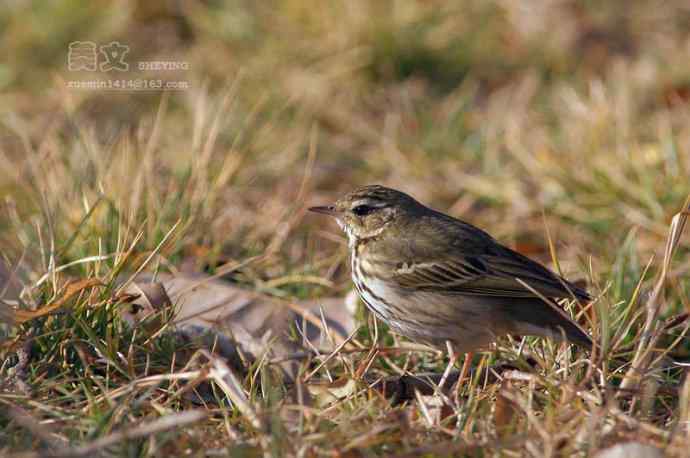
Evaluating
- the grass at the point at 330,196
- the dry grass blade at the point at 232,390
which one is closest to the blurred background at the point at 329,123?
the grass at the point at 330,196

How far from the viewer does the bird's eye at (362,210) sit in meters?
5.14

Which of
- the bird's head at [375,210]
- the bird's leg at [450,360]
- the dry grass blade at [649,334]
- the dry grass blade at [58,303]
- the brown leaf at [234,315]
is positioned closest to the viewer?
the dry grass blade at [649,334]

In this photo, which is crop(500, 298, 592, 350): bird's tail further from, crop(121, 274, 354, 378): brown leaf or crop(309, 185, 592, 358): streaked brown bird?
crop(121, 274, 354, 378): brown leaf

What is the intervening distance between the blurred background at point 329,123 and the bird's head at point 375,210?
0.61 m

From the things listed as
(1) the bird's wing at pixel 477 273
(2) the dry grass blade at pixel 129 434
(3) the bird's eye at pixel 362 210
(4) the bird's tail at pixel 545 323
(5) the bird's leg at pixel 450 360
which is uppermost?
(3) the bird's eye at pixel 362 210

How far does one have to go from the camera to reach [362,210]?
5156 mm

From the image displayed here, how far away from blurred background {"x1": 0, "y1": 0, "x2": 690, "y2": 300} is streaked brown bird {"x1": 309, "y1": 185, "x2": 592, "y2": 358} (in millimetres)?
626

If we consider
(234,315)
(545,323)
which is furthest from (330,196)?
(545,323)

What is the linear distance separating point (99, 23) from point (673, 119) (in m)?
5.26

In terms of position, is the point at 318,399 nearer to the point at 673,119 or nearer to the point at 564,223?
the point at 564,223

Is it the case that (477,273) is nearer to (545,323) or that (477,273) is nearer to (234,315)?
(545,323)

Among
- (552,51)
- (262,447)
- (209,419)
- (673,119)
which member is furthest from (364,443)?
(552,51)

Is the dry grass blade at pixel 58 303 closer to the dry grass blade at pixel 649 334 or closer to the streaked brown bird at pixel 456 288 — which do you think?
the streaked brown bird at pixel 456 288

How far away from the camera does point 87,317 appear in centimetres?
427
